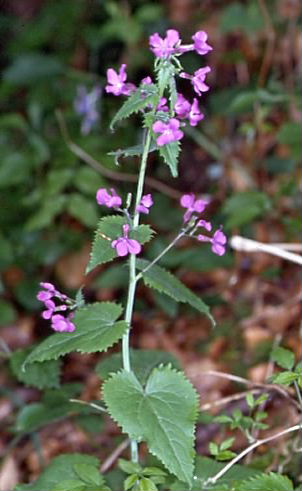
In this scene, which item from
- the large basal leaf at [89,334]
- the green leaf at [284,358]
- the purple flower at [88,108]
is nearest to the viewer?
the large basal leaf at [89,334]

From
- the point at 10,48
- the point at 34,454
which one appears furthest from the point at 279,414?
the point at 10,48

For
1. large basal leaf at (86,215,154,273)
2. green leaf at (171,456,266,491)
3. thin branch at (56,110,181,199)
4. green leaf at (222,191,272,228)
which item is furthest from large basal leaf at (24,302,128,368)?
thin branch at (56,110,181,199)

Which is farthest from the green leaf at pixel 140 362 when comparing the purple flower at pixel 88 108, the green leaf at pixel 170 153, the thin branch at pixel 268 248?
the purple flower at pixel 88 108

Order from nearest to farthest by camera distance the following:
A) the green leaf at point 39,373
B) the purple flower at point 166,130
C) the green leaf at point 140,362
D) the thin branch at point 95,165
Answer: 1. the purple flower at point 166,130
2. the green leaf at point 140,362
3. the green leaf at point 39,373
4. the thin branch at point 95,165

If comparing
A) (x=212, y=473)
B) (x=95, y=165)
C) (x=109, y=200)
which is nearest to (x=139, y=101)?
(x=109, y=200)

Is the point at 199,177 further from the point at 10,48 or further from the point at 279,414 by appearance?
the point at 279,414

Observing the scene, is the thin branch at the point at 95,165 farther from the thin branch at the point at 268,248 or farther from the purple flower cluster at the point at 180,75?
the purple flower cluster at the point at 180,75
